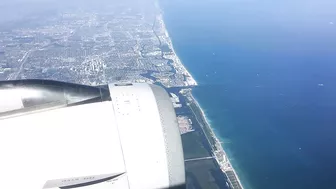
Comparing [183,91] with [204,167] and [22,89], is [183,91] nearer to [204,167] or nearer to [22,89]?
[204,167]

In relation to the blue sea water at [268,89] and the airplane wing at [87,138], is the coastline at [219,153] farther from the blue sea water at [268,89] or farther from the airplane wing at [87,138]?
the airplane wing at [87,138]

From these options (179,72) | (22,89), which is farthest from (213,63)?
(22,89)

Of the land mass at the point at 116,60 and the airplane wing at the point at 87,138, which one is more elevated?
Answer: the land mass at the point at 116,60

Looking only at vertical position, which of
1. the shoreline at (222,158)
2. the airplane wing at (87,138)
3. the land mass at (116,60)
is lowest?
the shoreline at (222,158)

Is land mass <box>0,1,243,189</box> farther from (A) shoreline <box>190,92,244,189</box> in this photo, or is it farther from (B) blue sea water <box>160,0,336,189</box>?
(B) blue sea water <box>160,0,336,189</box>

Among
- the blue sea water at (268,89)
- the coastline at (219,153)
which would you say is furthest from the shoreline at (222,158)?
the blue sea water at (268,89)

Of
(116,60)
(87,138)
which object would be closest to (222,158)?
(87,138)

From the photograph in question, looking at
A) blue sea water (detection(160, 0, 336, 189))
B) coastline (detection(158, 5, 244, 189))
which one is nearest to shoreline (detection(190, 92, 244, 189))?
coastline (detection(158, 5, 244, 189))
